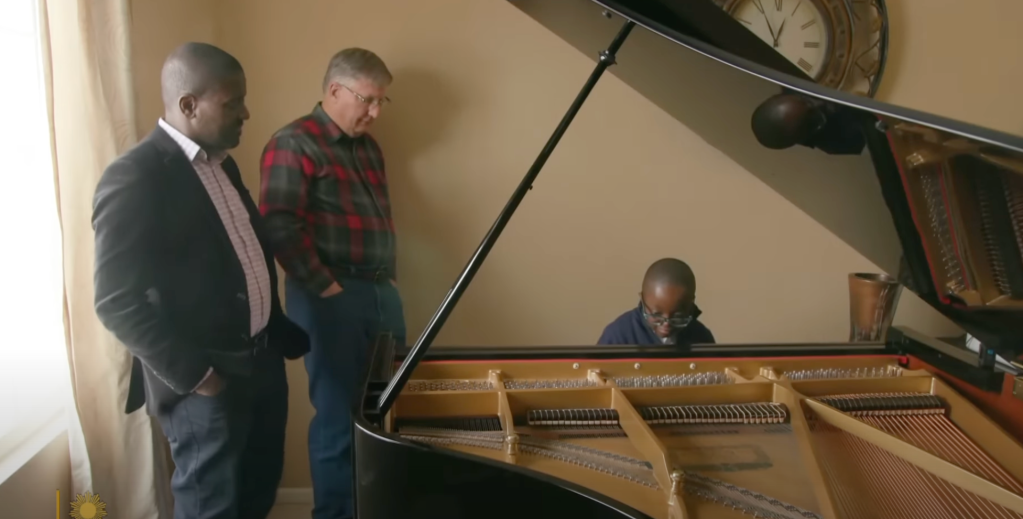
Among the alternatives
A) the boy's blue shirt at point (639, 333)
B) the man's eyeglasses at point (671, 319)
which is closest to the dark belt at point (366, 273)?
the boy's blue shirt at point (639, 333)

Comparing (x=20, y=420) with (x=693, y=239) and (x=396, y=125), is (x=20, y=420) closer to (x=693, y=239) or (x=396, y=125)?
(x=396, y=125)

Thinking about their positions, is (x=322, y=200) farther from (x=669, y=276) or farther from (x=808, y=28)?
(x=808, y=28)

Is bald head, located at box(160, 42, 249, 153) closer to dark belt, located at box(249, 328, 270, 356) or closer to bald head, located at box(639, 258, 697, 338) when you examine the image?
dark belt, located at box(249, 328, 270, 356)

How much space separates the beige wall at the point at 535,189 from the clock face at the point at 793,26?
0.34 m

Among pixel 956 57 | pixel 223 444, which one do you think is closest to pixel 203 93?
pixel 223 444

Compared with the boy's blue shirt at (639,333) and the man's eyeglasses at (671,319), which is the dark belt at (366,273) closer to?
the boy's blue shirt at (639,333)

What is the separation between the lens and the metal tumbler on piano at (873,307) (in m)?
1.97

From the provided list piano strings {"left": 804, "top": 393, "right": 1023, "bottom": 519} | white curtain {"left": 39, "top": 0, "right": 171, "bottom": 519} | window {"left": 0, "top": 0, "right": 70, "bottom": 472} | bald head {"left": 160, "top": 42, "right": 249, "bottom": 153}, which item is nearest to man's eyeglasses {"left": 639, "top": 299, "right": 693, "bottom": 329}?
piano strings {"left": 804, "top": 393, "right": 1023, "bottom": 519}

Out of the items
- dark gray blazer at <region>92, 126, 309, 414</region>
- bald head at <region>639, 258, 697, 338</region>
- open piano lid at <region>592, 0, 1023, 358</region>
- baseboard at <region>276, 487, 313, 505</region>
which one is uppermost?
open piano lid at <region>592, 0, 1023, 358</region>

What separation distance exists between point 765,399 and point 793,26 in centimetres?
145

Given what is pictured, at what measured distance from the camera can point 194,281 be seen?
1262 millimetres

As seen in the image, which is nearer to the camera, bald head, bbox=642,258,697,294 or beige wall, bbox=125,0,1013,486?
bald head, bbox=642,258,697,294

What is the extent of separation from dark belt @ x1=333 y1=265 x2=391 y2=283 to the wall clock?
4.81 ft

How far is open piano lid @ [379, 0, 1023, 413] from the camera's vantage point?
0.88 metres
